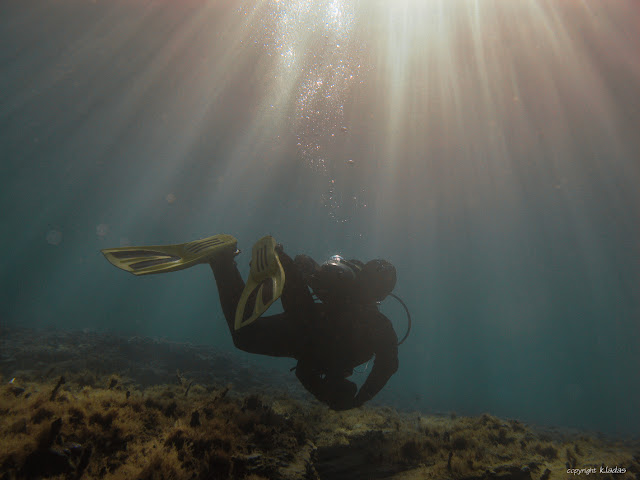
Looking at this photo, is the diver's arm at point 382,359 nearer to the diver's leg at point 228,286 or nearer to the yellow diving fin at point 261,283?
the yellow diving fin at point 261,283

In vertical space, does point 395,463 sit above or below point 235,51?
below

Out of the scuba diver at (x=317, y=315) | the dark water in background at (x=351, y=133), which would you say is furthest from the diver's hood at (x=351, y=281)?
the dark water in background at (x=351, y=133)

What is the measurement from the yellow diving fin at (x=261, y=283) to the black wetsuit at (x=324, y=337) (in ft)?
0.61

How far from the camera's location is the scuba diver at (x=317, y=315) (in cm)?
313

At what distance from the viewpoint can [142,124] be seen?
30688 millimetres

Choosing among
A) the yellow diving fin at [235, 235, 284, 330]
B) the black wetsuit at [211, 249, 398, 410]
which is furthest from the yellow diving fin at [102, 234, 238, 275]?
the yellow diving fin at [235, 235, 284, 330]

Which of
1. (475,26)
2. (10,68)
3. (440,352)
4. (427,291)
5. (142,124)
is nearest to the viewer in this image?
(475,26)

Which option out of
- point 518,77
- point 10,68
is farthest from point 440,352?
point 10,68

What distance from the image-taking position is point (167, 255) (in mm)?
4230

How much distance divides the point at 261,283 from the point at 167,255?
80.2 inches

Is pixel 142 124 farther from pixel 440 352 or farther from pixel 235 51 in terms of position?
pixel 440 352

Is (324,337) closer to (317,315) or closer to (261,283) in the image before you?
(317,315)

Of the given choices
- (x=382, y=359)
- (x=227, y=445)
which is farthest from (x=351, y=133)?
(x=227, y=445)

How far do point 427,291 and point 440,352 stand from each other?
64068 millimetres
